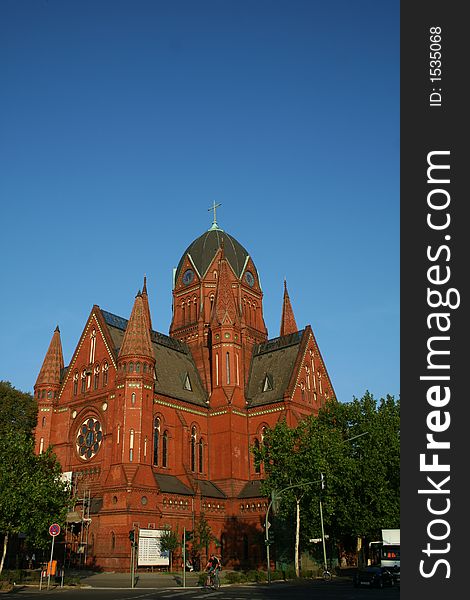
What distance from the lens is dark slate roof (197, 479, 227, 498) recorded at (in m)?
57.6

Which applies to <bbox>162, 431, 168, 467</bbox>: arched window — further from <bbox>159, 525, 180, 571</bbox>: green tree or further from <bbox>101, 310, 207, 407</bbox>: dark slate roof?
<bbox>159, 525, 180, 571</bbox>: green tree

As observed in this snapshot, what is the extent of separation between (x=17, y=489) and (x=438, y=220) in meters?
37.1

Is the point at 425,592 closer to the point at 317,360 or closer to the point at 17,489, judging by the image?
the point at 17,489

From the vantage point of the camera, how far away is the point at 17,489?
132ft

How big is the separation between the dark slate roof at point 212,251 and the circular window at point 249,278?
3.76 feet

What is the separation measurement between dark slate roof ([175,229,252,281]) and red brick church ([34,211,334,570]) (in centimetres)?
739

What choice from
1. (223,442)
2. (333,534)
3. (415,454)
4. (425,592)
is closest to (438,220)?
(415,454)

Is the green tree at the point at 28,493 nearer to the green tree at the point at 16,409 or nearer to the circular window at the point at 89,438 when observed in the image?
the circular window at the point at 89,438

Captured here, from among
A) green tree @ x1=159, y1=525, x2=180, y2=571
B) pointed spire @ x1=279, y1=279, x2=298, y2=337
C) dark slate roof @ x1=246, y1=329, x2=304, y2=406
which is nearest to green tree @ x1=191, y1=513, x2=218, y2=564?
green tree @ x1=159, y1=525, x2=180, y2=571

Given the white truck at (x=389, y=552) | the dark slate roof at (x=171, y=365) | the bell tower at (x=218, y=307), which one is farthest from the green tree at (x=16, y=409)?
the white truck at (x=389, y=552)

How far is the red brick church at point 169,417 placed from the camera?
52.1 meters

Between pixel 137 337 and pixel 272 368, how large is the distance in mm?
16817

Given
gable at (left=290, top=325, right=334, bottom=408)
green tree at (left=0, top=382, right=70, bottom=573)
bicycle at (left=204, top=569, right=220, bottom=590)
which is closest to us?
bicycle at (left=204, top=569, right=220, bottom=590)

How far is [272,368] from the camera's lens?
67.5 metres
